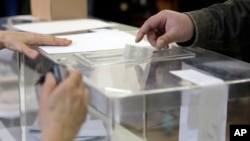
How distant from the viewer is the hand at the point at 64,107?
661mm

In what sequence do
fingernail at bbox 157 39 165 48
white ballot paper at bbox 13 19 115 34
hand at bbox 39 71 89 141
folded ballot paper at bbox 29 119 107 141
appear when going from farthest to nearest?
1. white ballot paper at bbox 13 19 115 34
2. fingernail at bbox 157 39 165 48
3. folded ballot paper at bbox 29 119 107 141
4. hand at bbox 39 71 89 141

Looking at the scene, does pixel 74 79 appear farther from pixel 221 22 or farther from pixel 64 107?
pixel 221 22

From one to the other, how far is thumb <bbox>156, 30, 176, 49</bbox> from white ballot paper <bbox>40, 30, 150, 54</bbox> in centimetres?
8

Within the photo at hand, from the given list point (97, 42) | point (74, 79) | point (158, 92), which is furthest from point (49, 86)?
point (97, 42)

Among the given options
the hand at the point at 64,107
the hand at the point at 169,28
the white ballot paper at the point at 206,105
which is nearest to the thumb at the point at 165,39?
the hand at the point at 169,28

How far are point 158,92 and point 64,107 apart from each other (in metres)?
0.15

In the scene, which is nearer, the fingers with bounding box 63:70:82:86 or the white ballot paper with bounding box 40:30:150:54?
the fingers with bounding box 63:70:82:86

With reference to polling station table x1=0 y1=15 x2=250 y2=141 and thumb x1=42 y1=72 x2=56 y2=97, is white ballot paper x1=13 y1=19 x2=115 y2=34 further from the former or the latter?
thumb x1=42 y1=72 x2=56 y2=97

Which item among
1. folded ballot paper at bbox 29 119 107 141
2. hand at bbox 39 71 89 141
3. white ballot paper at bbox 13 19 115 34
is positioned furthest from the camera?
white ballot paper at bbox 13 19 115 34

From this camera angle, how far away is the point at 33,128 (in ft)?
3.52

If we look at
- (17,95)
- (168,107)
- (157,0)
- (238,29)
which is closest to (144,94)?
(168,107)

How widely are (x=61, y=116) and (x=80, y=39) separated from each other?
47cm

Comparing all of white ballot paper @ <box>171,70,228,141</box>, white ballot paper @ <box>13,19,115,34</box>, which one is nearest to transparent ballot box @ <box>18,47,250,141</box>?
white ballot paper @ <box>171,70,228,141</box>

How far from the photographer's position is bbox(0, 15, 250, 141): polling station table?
0.71 metres
